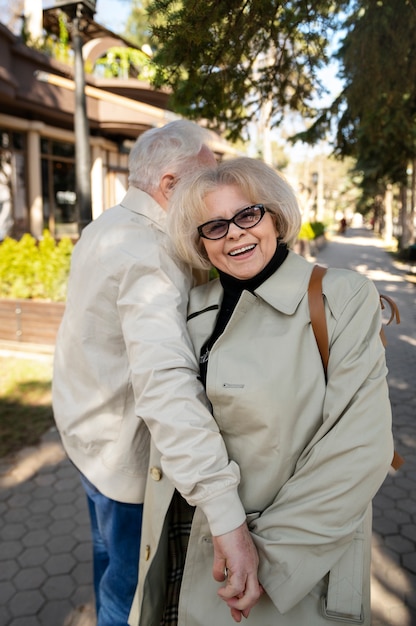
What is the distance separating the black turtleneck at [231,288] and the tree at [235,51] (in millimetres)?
1180

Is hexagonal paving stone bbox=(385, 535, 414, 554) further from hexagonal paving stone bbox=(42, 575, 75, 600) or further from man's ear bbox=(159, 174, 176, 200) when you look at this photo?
man's ear bbox=(159, 174, 176, 200)

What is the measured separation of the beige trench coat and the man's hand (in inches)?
1.9

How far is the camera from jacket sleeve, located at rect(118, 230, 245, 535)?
4.36ft

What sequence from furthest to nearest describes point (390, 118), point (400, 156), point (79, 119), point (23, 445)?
point (400, 156)
point (79, 119)
point (390, 118)
point (23, 445)

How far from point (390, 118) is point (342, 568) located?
4.77 m

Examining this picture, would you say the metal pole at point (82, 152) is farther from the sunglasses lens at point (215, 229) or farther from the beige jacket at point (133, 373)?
the sunglasses lens at point (215, 229)

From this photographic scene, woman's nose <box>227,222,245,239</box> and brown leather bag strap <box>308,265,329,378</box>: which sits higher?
woman's nose <box>227,222,245,239</box>

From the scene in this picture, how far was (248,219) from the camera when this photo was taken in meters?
1.54

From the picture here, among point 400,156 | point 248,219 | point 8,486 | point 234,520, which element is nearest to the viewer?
point 234,520

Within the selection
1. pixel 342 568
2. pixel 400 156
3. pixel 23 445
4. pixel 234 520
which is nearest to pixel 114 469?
pixel 234 520

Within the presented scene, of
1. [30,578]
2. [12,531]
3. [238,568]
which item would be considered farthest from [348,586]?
[12,531]

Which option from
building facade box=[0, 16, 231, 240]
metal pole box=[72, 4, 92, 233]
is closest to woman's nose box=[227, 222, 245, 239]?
metal pole box=[72, 4, 92, 233]

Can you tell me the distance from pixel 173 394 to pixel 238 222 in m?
0.57

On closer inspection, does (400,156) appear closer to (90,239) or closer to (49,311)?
(49,311)
